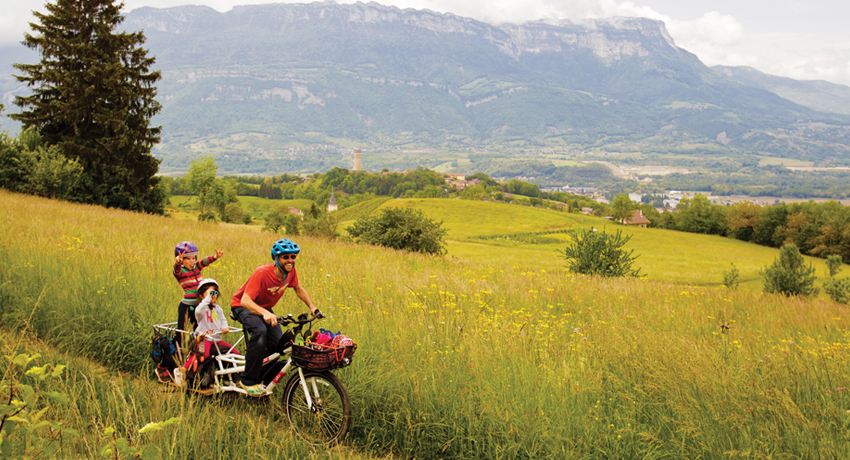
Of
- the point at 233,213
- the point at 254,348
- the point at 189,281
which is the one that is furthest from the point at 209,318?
the point at 233,213

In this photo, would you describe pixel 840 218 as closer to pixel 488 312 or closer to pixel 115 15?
pixel 488 312

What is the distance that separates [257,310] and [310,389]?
2.86 feet

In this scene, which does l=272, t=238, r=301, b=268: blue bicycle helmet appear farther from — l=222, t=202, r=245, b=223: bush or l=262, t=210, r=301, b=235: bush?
l=222, t=202, r=245, b=223: bush

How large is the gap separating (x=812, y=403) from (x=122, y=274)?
332 inches

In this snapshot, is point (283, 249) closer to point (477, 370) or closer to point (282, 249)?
point (282, 249)

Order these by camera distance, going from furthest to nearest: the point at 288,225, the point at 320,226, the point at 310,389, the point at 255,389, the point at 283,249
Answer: the point at 288,225, the point at 320,226, the point at 283,249, the point at 255,389, the point at 310,389

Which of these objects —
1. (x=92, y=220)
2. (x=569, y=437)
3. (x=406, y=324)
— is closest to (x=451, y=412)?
(x=569, y=437)

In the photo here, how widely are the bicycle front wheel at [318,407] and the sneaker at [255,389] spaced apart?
22 cm

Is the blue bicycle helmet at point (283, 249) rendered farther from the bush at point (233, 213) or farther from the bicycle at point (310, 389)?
the bush at point (233, 213)

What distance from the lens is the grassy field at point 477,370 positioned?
363 centimetres

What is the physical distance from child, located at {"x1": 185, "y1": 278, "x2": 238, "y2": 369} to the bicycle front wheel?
1023 mm

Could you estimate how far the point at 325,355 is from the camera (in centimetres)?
374

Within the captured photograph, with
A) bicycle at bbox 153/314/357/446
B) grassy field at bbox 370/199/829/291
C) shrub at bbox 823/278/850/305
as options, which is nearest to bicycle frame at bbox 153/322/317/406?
bicycle at bbox 153/314/357/446

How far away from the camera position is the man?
13.8 ft
